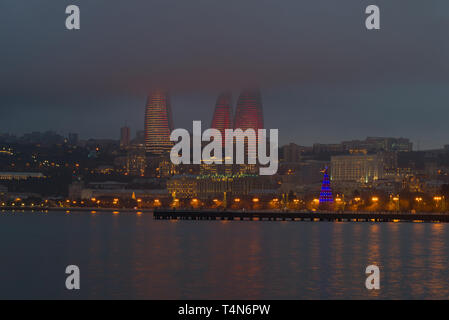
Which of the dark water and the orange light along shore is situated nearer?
the dark water

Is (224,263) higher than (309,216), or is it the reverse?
(309,216)

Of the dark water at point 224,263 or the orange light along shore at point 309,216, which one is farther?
the orange light along shore at point 309,216

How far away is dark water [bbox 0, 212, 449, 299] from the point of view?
155 ft

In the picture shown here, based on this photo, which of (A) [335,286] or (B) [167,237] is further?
(B) [167,237]

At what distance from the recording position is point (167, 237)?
276 ft

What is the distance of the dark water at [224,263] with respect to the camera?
155 ft

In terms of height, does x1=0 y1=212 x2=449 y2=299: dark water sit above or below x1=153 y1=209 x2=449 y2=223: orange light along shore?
below

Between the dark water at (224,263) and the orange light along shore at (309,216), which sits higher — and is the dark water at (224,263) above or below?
below

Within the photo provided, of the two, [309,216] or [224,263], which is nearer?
[224,263]

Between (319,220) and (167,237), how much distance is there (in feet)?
145

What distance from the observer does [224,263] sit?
197 feet
